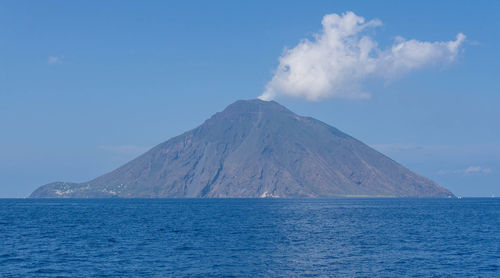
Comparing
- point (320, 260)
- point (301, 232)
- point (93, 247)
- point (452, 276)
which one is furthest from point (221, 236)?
point (452, 276)

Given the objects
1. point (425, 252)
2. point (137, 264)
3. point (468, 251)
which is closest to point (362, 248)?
point (425, 252)

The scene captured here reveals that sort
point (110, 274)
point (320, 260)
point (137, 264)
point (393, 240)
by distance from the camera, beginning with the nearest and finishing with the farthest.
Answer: point (110, 274) < point (137, 264) < point (320, 260) < point (393, 240)

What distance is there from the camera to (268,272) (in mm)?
57875

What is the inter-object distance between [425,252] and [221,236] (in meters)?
36.8

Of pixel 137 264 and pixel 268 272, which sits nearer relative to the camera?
pixel 268 272

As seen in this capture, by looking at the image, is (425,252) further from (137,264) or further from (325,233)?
(137,264)

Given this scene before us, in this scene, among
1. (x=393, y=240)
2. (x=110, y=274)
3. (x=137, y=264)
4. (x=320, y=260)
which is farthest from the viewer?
(x=393, y=240)

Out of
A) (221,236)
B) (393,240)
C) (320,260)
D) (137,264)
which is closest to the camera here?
(137,264)

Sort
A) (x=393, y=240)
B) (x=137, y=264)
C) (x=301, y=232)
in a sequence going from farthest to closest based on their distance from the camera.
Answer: (x=301, y=232) < (x=393, y=240) < (x=137, y=264)

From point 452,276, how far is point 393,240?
31.0 metres

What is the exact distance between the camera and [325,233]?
9981 cm

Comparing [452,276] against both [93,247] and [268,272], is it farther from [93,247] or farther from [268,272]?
[93,247]

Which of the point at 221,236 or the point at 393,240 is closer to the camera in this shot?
the point at 393,240

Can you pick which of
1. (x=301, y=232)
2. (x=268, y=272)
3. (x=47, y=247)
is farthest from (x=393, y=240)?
(x=47, y=247)
